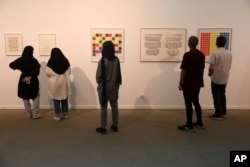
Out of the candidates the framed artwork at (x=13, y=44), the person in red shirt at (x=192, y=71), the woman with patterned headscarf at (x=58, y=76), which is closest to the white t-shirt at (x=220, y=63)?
the person in red shirt at (x=192, y=71)

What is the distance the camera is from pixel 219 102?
4934 mm

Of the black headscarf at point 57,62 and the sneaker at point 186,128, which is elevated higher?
the black headscarf at point 57,62

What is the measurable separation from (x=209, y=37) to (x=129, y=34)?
5.44 feet

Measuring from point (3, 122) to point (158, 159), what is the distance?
300 cm

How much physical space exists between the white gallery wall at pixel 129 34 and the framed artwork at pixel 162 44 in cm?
10

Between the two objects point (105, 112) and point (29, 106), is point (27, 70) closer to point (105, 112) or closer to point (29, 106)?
point (29, 106)

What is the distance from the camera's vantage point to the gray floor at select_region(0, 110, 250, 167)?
10.9 feet

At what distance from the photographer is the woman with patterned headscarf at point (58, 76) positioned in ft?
15.5

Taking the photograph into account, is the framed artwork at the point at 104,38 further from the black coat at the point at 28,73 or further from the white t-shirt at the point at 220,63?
the white t-shirt at the point at 220,63

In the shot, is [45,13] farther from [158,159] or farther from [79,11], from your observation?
[158,159]

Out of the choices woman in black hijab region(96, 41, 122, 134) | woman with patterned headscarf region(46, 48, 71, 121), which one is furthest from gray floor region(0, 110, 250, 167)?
woman in black hijab region(96, 41, 122, 134)

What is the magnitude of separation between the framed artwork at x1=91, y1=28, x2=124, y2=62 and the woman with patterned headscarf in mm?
941

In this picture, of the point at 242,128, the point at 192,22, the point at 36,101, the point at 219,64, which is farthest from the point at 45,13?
the point at 242,128

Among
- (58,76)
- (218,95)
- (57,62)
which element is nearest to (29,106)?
(58,76)
